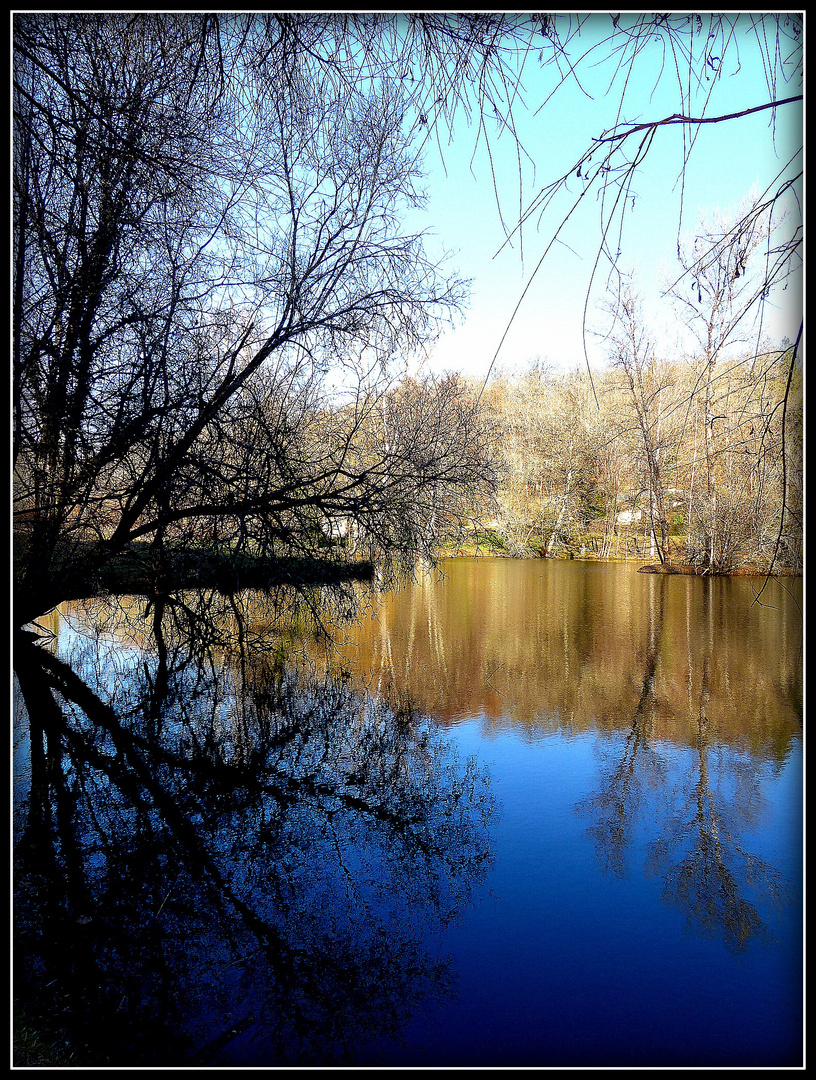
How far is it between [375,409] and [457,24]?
256 cm

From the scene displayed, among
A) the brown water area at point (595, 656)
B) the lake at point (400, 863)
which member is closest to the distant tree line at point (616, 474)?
the brown water area at point (595, 656)

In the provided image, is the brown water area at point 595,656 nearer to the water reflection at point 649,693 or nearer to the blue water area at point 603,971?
the water reflection at point 649,693

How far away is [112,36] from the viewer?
Result: 6.10 ft

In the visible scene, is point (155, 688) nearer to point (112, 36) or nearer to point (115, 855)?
point (115, 855)

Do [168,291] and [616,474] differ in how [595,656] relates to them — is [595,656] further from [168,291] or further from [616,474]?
[168,291]

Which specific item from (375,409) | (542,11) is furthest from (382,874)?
(375,409)

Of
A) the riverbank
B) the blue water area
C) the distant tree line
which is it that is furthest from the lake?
the riverbank

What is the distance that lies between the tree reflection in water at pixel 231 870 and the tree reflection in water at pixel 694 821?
0.53m

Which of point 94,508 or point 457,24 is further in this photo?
point 94,508

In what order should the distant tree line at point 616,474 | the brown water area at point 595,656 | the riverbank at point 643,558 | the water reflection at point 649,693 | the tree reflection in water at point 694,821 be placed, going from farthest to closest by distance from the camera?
the riverbank at point 643,558, the brown water area at point 595,656, the distant tree line at point 616,474, the water reflection at point 649,693, the tree reflection in water at point 694,821

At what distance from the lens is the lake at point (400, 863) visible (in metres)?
1.52

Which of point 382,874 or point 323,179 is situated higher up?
point 323,179

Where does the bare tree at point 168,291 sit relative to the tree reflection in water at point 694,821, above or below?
above

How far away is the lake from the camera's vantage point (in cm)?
152
